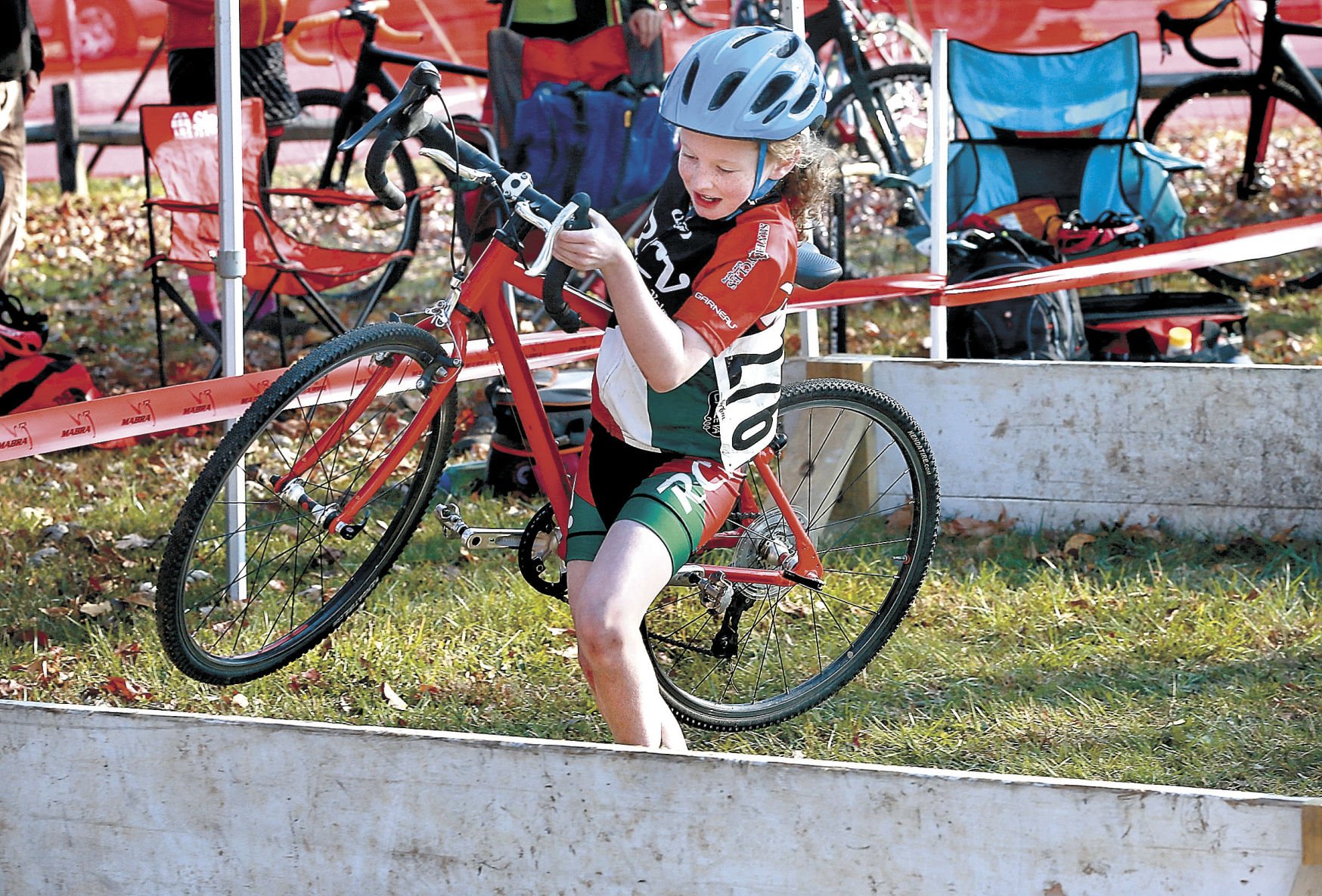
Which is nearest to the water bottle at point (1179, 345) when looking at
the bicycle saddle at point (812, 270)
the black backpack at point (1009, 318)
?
the black backpack at point (1009, 318)

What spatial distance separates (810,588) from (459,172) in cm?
126

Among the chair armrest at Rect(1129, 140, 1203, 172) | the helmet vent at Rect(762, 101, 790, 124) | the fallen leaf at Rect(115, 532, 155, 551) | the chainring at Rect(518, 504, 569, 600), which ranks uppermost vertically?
the helmet vent at Rect(762, 101, 790, 124)

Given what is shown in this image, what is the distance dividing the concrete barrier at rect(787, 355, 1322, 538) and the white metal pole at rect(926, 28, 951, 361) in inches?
8.2

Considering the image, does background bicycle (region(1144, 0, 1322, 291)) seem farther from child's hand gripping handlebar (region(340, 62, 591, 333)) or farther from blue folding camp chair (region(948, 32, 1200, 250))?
child's hand gripping handlebar (region(340, 62, 591, 333))

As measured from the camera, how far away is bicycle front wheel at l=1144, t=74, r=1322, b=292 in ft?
25.7

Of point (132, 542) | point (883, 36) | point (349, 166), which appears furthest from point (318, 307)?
point (883, 36)

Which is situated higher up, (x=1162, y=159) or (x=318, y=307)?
(x=1162, y=159)

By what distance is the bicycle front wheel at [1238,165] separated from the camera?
7836 millimetres

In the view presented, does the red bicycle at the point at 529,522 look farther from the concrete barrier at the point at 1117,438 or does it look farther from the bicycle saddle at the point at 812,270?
the concrete barrier at the point at 1117,438

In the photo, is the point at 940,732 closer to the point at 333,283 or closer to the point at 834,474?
the point at 834,474

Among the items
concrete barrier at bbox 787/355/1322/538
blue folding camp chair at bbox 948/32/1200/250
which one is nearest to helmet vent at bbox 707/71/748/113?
concrete barrier at bbox 787/355/1322/538

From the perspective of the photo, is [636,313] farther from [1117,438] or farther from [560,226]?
[1117,438]

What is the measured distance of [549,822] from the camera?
2367 millimetres

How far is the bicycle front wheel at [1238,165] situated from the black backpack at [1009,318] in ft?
3.78
